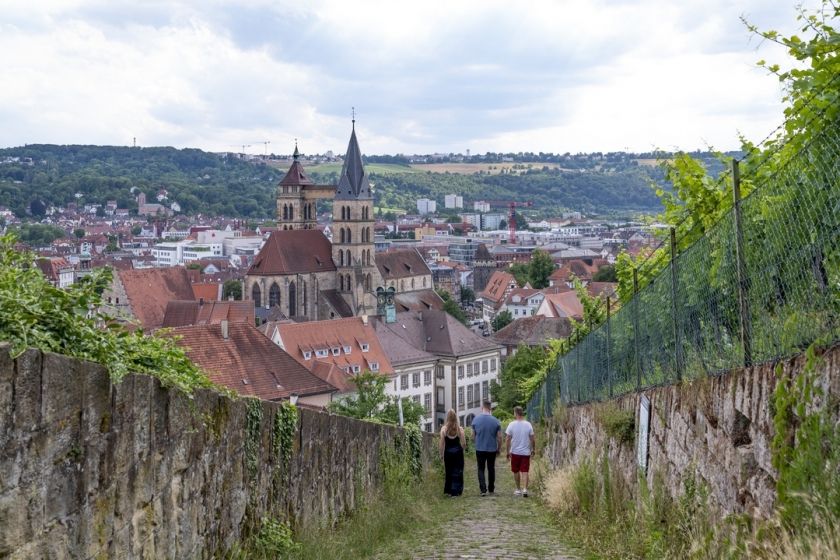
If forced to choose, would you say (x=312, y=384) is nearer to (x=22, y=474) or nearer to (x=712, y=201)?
(x=712, y=201)

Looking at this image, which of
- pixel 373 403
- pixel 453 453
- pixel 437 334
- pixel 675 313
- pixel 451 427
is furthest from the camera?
pixel 437 334

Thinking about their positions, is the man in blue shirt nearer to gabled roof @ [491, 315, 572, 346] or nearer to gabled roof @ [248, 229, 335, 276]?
gabled roof @ [491, 315, 572, 346]

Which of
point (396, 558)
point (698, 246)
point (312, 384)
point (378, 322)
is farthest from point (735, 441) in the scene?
point (378, 322)

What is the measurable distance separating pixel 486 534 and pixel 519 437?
185 inches

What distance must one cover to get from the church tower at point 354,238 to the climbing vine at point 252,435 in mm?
98992

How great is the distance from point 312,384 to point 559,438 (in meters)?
19.6

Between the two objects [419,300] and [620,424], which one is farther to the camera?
[419,300]

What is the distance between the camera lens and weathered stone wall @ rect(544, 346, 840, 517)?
19.0 ft

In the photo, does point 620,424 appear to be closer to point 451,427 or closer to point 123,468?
point 451,427

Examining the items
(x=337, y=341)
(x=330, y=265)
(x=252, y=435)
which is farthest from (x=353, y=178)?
(x=252, y=435)

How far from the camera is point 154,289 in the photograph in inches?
3863

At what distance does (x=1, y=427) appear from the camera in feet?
12.5

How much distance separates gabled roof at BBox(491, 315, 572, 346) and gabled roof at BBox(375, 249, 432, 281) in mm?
32110

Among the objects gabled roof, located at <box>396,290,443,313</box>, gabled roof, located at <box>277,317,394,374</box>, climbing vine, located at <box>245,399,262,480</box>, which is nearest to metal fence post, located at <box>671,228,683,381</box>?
climbing vine, located at <box>245,399,262,480</box>
